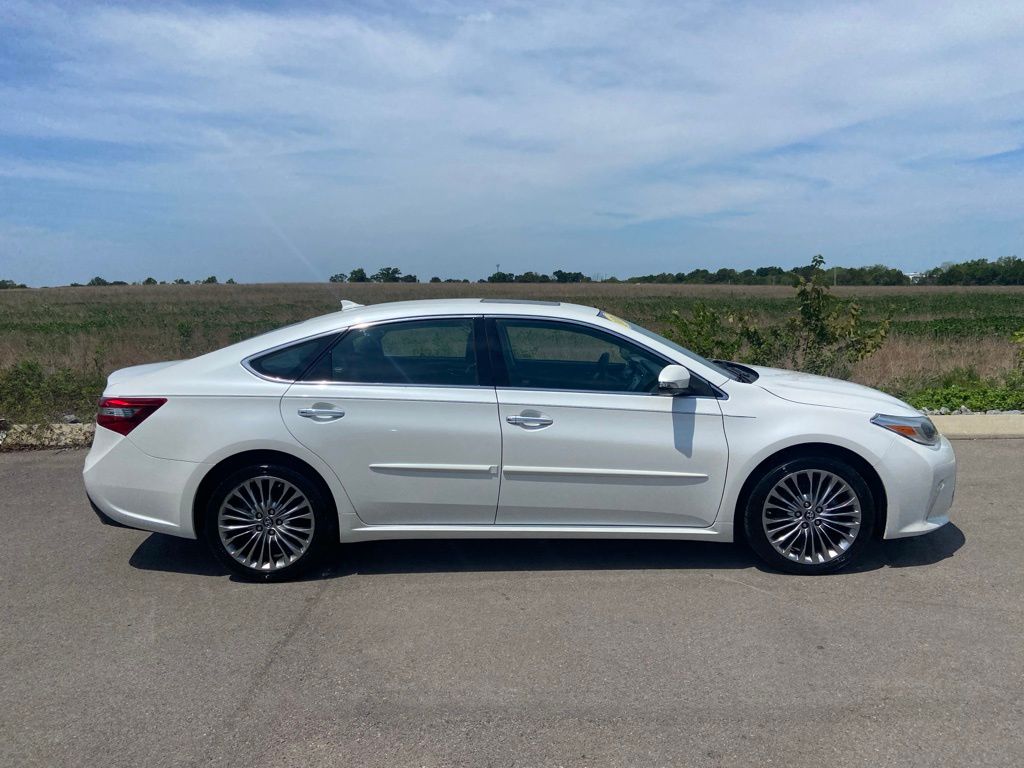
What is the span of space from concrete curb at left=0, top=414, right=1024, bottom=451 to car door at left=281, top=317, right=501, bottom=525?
4392mm

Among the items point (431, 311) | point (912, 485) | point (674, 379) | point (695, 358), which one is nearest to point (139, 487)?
point (431, 311)

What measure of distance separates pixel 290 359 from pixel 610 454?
75.3 inches

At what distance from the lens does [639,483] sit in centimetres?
468

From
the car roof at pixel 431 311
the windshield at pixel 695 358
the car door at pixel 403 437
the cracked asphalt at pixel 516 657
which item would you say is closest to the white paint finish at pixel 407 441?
the car door at pixel 403 437

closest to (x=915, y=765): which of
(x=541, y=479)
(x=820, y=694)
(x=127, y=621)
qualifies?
(x=820, y=694)

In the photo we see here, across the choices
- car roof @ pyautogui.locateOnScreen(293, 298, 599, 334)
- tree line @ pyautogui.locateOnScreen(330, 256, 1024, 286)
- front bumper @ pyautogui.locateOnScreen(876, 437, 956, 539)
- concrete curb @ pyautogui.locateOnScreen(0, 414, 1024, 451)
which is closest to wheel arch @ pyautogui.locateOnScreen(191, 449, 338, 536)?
car roof @ pyautogui.locateOnScreen(293, 298, 599, 334)

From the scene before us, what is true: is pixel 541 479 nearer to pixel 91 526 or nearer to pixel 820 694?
pixel 820 694

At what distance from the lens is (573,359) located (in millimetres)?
5031

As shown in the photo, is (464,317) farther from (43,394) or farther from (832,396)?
(43,394)

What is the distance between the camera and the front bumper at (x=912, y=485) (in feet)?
15.3

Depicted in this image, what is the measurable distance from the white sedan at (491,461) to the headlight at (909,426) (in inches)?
0.5

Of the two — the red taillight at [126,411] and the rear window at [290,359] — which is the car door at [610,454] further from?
the red taillight at [126,411]

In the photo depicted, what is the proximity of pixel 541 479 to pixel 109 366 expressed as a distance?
9.06 m

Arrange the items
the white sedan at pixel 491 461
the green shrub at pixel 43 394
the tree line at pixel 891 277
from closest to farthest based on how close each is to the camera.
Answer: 1. the white sedan at pixel 491 461
2. the green shrub at pixel 43 394
3. the tree line at pixel 891 277
